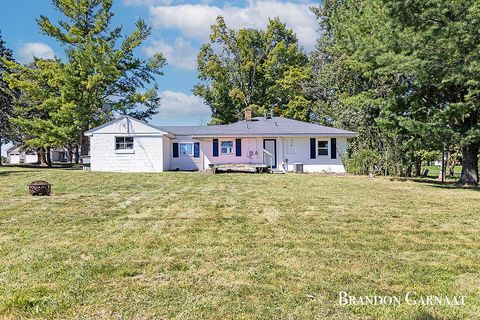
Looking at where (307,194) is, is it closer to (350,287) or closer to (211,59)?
(350,287)

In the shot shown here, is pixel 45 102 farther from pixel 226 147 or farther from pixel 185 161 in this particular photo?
pixel 226 147

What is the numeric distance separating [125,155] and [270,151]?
9.23 meters

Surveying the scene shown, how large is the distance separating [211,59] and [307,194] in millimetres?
29298

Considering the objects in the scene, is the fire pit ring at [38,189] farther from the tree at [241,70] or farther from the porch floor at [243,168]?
the tree at [241,70]

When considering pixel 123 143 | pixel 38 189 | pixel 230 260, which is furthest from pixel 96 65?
pixel 230 260

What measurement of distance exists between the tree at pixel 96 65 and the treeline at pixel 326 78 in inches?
3.3

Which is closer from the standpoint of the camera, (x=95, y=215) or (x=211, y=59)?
(x=95, y=215)

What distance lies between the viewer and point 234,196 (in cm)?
1166

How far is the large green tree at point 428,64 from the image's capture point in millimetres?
13766

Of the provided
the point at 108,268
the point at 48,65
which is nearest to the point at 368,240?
the point at 108,268

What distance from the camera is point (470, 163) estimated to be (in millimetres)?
17438

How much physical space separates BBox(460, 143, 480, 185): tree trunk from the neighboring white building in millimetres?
7167

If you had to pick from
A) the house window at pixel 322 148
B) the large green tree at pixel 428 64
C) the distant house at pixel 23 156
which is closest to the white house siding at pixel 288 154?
the house window at pixel 322 148

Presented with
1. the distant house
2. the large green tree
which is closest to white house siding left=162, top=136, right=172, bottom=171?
the large green tree
